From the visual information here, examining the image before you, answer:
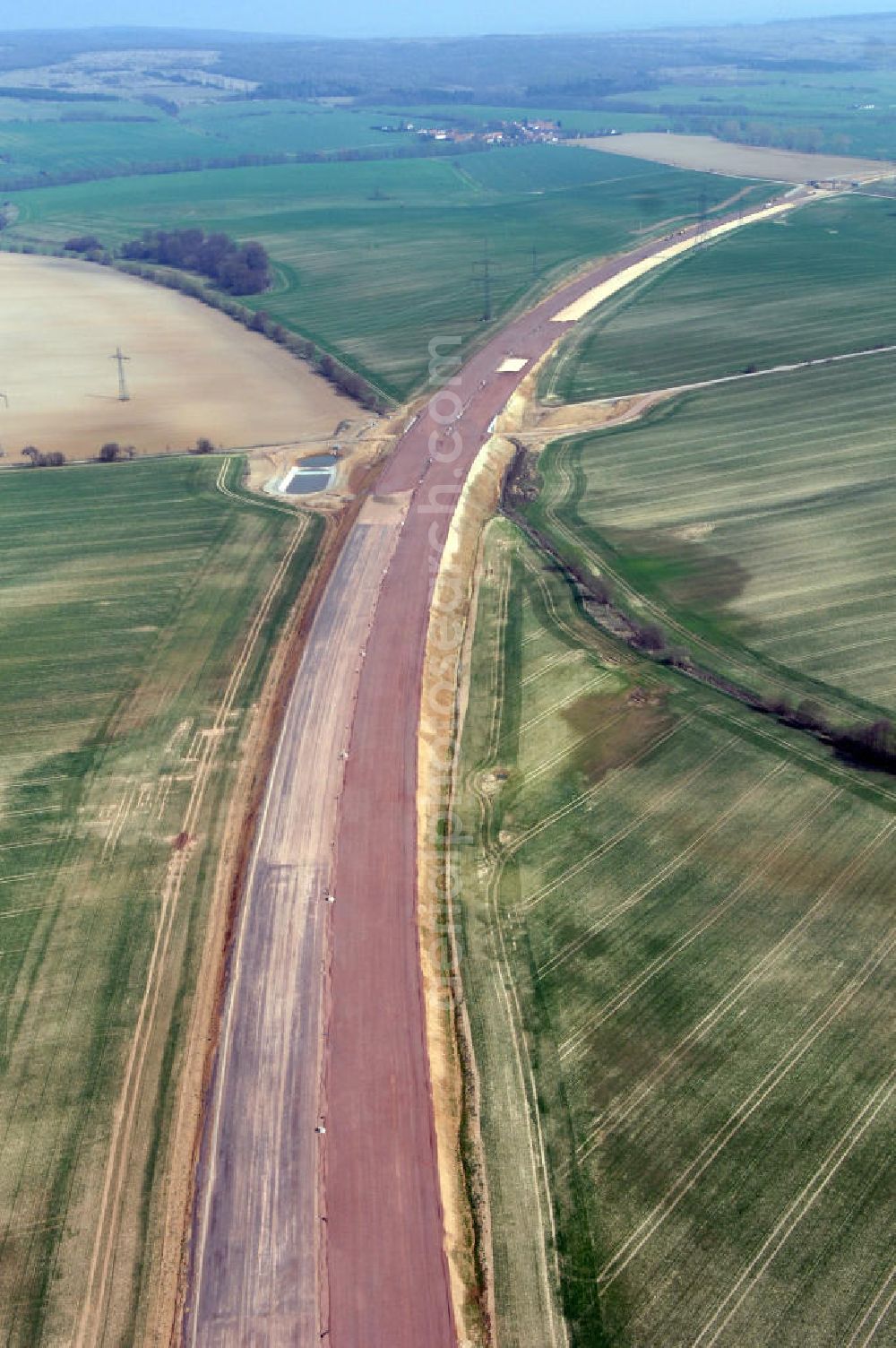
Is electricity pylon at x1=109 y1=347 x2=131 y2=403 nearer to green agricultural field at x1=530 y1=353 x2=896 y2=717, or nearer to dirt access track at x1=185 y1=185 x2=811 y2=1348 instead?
green agricultural field at x1=530 y1=353 x2=896 y2=717

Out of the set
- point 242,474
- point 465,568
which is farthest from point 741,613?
point 242,474

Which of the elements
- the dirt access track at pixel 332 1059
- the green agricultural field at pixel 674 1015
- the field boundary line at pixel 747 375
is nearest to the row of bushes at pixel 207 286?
the field boundary line at pixel 747 375

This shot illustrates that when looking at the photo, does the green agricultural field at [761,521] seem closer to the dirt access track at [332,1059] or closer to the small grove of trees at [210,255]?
the dirt access track at [332,1059]

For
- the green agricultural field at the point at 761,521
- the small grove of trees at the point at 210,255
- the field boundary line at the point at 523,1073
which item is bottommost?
the field boundary line at the point at 523,1073

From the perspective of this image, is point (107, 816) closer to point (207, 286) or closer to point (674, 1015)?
point (674, 1015)

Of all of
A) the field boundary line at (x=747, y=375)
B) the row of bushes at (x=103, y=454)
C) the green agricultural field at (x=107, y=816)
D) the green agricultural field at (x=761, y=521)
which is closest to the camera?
the green agricultural field at (x=107, y=816)

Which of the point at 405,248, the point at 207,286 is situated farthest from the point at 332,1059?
the point at 405,248
